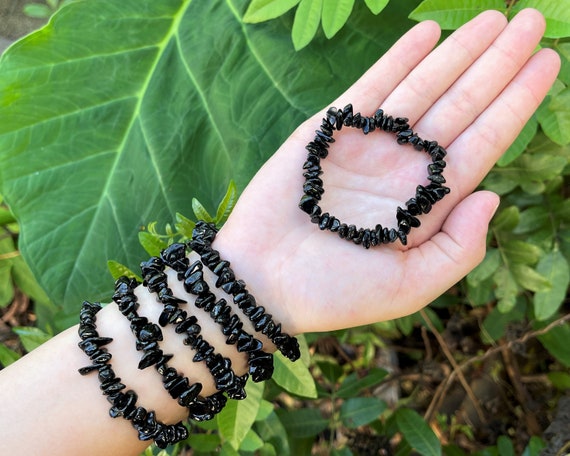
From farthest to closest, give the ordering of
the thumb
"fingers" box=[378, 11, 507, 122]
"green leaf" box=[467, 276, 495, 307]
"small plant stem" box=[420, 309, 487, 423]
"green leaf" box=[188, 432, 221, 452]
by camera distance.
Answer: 1. "small plant stem" box=[420, 309, 487, 423]
2. "green leaf" box=[467, 276, 495, 307]
3. "green leaf" box=[188, 432, 221, 452]
4. "fingers" box=[378, 11, 507, 122]
5. the thumb

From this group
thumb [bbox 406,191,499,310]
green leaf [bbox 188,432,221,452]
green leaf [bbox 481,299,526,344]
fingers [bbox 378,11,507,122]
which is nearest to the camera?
thumb [bbox 406,191,499,310]

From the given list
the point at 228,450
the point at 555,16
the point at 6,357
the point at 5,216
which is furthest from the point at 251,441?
the point at 555,16

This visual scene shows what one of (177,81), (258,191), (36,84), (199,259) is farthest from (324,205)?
(36,84)

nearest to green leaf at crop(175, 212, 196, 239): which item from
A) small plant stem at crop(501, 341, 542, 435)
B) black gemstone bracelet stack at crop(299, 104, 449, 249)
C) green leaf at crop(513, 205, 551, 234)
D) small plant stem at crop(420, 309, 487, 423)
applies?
black gemstone bracelet stack at crop(299, 104, 449, 249)

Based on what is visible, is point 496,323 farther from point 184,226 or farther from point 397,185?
point 184,226

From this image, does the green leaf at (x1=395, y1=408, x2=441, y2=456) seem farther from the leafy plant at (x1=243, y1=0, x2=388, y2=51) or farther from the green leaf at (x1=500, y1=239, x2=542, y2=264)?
the leafy plant at (x1=243, y1=0, x2=388, y2=51)

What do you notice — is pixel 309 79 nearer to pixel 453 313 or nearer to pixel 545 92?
pixel 545 92
